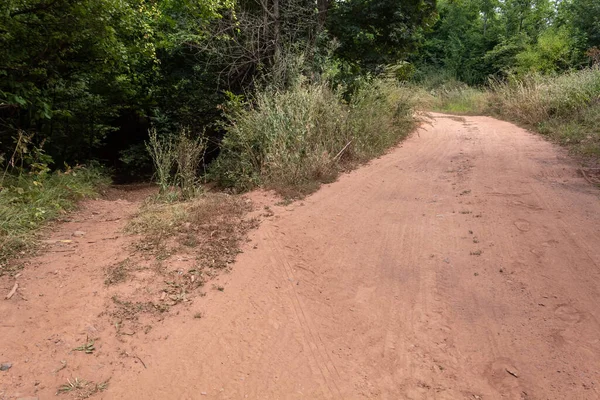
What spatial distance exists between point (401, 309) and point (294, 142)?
160 inches

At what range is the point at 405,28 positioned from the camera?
12.4 m

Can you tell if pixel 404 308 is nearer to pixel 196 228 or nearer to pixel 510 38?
pixel 196 228

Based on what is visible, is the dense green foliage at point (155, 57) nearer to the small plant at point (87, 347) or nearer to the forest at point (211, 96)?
the forest at point (211, 96)

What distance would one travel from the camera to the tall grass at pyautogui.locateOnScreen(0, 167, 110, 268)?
14.6 ft

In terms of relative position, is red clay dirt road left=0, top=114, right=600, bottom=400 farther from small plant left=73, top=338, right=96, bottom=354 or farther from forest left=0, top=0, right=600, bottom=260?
forest left=0, top=0, right=600, bottom=260

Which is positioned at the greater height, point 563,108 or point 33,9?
point 33,9

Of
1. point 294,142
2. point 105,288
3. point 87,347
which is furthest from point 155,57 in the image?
point 87,347

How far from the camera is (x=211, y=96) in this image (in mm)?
11398

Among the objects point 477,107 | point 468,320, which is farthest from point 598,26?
point 468,320

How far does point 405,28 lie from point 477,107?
7554 mm

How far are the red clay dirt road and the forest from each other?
180 cm

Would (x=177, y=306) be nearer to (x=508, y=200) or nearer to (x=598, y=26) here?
(x=508, y=200)

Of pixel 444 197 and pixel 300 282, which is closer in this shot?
pixel 300 282

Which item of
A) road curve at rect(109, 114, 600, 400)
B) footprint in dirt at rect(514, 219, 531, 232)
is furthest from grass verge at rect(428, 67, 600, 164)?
road curve at rect(109, 114, 600, 400)
